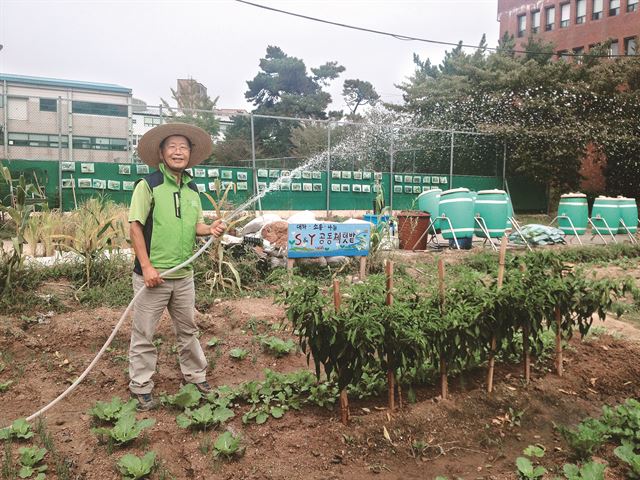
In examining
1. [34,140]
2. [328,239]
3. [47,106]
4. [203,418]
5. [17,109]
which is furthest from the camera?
[34,140]

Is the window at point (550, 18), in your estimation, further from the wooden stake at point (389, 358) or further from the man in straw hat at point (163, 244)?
the wooden stake at point (389, 358)

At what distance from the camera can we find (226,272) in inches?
238

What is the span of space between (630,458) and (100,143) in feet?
40.0

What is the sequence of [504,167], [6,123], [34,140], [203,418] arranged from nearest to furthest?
[203,418]
[6,123]
[34,140]
[504,167]

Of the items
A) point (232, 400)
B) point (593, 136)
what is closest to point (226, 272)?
point (232, 400)

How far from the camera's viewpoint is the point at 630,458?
252 centimetres

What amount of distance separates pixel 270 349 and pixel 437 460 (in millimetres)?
1803

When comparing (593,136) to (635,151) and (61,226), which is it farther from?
(61,226)

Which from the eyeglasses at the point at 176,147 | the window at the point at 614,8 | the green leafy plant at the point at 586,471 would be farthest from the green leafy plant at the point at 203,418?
the window at the point at 614,8

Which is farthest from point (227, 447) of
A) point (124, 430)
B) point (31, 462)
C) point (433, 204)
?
point (433, 204)

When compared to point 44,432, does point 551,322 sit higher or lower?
higher

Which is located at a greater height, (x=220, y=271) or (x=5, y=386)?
(x=220, y=271)

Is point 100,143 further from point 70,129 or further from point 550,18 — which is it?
point 550,18

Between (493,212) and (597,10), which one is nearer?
(493,212)
